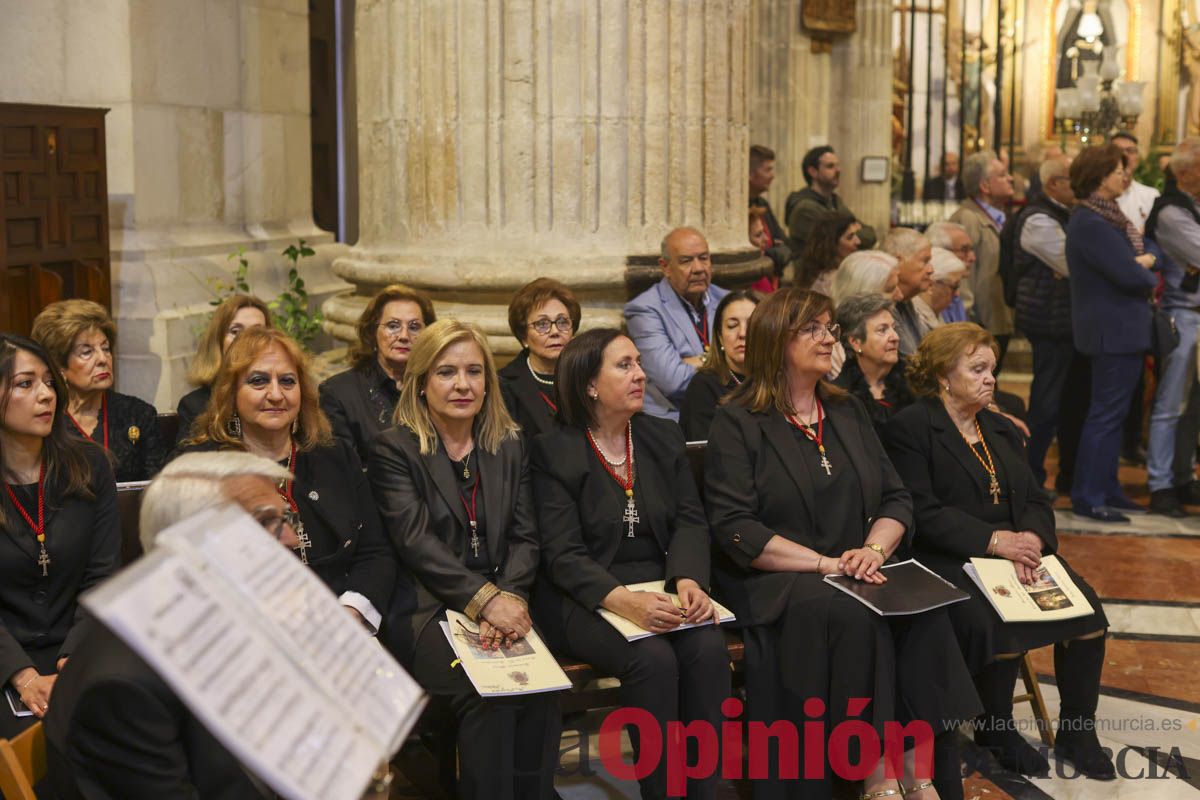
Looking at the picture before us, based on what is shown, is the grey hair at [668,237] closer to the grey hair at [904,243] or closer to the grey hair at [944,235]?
the grey hair at [904,243]

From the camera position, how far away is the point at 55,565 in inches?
145

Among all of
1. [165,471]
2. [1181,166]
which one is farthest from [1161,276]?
[165,471]

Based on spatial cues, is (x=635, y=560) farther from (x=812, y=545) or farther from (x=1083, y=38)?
(x=1083, y=38)

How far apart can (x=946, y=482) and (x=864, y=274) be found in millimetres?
1256

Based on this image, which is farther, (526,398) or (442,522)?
(526,398)

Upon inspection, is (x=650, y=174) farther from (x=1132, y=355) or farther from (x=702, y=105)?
(x=1132, y=355)

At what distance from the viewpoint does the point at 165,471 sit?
2674 mm

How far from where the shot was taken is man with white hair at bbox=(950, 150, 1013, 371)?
8.77 meters

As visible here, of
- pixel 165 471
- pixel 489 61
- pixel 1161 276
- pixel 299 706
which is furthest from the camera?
pixel 1161 276

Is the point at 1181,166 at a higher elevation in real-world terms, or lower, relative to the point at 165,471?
higher

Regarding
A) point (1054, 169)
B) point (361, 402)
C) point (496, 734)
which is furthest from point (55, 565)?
point (1054, 169)

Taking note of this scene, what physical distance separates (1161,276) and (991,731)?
436 cm

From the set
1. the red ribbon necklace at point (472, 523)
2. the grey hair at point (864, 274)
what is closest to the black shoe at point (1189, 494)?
the grey hair at point (864, 274)

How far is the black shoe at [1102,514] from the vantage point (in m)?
7.31
